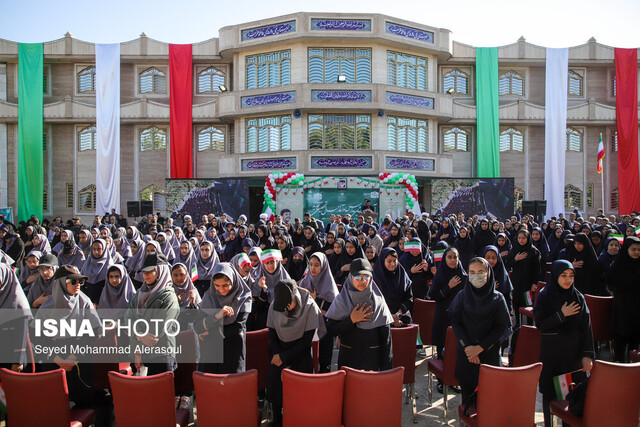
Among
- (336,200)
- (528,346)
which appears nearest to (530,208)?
(336,200)

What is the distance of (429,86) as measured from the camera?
18234mm

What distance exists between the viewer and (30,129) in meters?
18.6

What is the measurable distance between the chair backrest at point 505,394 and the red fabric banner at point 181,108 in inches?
703

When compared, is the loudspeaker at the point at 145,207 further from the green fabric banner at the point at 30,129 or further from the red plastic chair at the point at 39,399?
the red plastic chair at the point at 39,399

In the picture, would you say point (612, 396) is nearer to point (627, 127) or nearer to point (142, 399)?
point (142, 399)

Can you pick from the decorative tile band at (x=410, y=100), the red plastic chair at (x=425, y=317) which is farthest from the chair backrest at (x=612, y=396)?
the decorative tile band at (x=410, y=100)

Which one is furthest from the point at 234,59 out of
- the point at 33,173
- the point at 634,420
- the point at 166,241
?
the point at 634,420

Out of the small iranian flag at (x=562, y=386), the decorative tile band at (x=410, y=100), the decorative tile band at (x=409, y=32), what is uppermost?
the decorative tile band at (x=409, y=32)

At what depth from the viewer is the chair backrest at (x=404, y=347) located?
3.56 meters

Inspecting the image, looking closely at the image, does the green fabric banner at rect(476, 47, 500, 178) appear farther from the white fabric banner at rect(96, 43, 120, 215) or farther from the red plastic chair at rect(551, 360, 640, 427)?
the red plastic chair at rect(551, 360, 640, 427)

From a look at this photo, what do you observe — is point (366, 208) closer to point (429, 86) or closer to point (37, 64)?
point (429, 86)

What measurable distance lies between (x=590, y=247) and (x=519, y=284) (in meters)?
1.04

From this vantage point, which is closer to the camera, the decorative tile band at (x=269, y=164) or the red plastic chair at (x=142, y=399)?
the red plastic chair at (x=142, y=399)

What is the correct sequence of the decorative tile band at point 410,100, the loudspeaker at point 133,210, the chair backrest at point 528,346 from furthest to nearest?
the decorative tile band at point 410,100
the loudspeaker at point 133,210
the chair backrest at point 528,346
